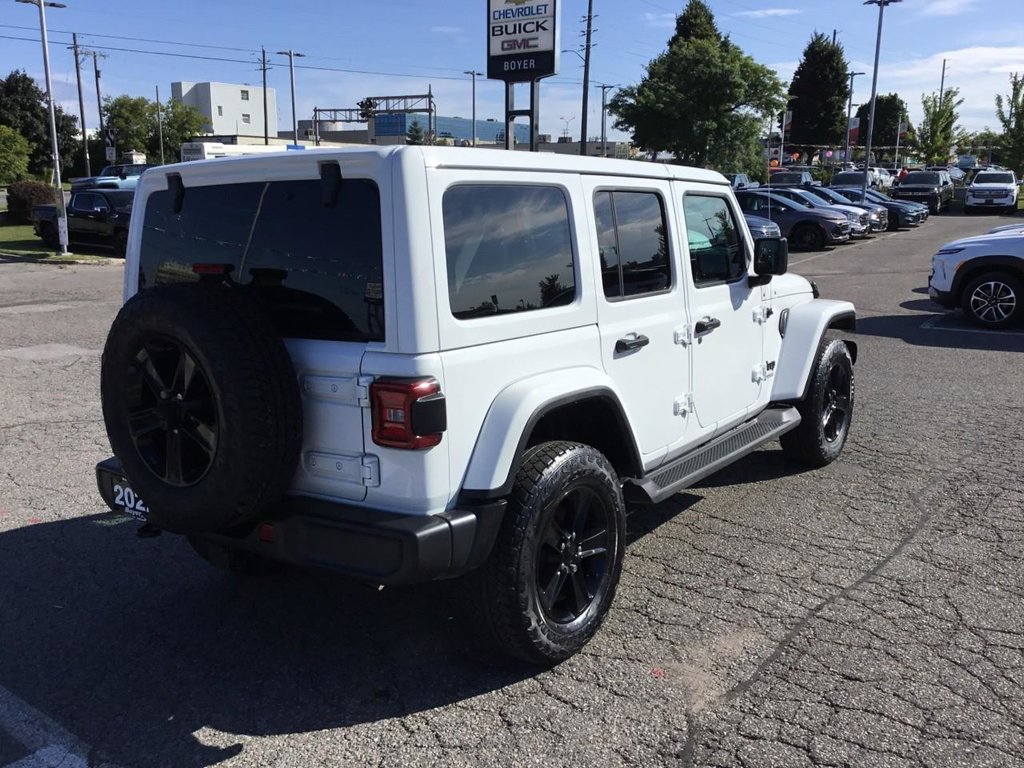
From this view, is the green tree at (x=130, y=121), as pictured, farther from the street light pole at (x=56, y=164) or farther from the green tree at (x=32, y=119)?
the street light pole at (x=56, y=164)

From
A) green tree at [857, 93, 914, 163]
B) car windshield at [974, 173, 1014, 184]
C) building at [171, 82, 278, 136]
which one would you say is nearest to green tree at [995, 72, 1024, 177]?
car windshield at [974, 173, 1014, 184]

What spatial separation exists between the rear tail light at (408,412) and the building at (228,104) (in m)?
112

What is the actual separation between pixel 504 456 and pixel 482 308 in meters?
0.53

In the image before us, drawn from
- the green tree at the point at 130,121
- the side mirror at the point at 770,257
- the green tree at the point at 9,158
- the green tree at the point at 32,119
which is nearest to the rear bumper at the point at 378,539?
the side mirror at the point at 770,257

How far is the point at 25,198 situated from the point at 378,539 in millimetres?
31301

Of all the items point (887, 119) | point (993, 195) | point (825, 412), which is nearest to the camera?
point (825, 412)

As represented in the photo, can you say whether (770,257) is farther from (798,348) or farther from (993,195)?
(993,195)

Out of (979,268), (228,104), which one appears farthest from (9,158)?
(228,104)

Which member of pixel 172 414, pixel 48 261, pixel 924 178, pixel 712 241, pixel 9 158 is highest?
pixel 9 158

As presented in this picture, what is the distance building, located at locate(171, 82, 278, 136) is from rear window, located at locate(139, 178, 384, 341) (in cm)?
11152

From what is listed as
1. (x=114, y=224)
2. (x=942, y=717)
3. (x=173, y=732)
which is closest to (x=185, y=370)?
(x=173, y=732)

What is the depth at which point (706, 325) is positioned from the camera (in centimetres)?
433

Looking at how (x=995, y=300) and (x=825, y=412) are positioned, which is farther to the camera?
(x=995, y=300)

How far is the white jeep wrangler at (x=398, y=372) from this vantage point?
9.32 feet
